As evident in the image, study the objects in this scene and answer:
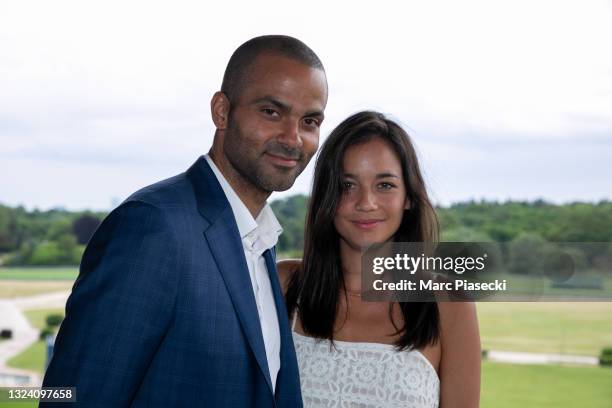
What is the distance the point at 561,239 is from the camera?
7773 mm

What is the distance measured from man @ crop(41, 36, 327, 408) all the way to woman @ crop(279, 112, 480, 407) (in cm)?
37

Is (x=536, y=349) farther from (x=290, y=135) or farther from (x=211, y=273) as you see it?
(x=211, y=273)

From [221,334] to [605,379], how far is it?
60.1 ft

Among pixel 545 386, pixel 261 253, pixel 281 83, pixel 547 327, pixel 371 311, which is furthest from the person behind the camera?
pixel 545 386

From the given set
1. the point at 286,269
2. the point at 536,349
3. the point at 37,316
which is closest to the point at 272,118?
the point at 286,269

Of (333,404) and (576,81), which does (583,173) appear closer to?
(576,81)

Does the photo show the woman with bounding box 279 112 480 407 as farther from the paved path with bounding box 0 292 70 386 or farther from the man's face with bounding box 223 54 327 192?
the paved path with bounding box 0 292 70 386

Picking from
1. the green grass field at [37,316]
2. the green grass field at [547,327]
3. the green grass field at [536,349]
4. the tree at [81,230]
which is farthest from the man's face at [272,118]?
the green grass field at [547,327]

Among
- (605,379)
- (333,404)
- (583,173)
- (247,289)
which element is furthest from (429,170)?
(605,379)

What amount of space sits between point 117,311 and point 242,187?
1.44 feet

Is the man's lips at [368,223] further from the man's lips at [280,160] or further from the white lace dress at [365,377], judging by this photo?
the man's lips at [280,160]

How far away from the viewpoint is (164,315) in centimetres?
134

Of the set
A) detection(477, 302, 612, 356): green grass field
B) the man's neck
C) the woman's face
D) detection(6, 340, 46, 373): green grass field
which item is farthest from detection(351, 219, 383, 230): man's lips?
detection(6, 340, 46, 373): green grass field

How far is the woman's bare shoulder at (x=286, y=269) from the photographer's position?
2.24m
